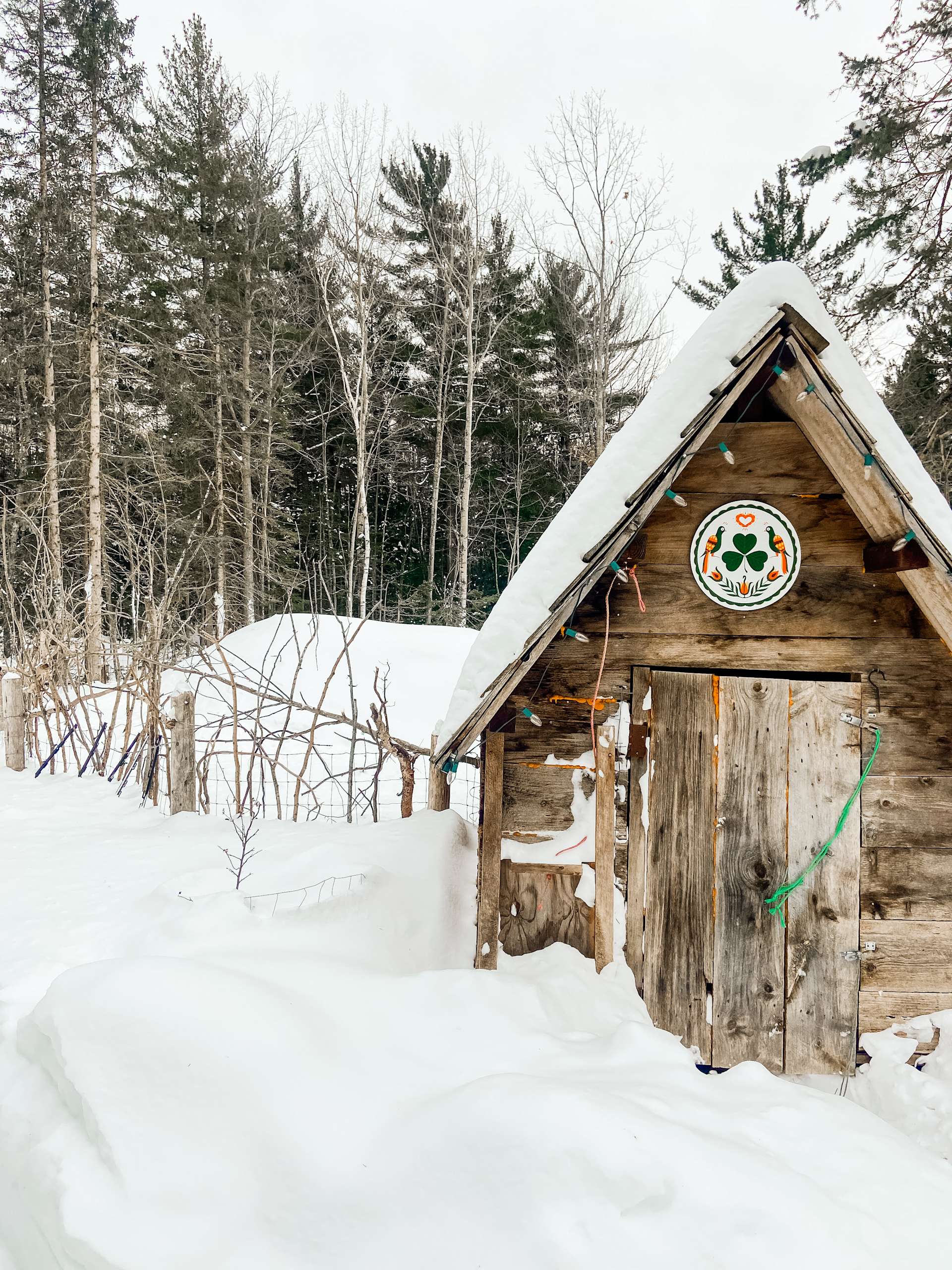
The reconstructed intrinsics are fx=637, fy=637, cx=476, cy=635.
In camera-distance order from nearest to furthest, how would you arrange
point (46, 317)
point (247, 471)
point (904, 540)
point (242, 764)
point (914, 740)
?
point (904, 540)
point (914, 740)
point (242, 764)
point (46, 317)
point (247, 471)

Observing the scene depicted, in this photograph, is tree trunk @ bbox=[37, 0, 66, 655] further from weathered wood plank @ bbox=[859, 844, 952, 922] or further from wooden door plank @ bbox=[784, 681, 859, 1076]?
weathered wood plank @ bbox=[859, 844, 952, 922]

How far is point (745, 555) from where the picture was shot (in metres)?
3.27

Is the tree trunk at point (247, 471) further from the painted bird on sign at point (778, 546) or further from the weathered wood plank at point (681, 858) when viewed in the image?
the painted bird on sign at point (778, 546)

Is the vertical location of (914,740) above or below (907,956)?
above

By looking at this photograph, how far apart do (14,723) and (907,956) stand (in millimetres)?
9244

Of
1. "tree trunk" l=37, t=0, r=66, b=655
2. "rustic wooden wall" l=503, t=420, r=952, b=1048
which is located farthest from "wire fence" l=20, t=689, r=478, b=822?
"tree trunk" l=37, t=0, r=66, b=655

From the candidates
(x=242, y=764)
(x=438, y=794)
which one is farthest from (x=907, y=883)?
(x=242, y=764)

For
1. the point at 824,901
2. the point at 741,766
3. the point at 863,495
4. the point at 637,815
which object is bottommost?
the point at 824,901

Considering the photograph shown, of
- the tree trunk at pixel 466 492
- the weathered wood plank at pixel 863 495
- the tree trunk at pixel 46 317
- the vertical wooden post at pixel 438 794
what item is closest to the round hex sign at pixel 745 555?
the weathered wood plank at pixel 863 495

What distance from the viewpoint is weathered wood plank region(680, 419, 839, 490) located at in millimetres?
3201

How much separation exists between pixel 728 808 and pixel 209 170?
21.8 metres

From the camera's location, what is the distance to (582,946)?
330 cm

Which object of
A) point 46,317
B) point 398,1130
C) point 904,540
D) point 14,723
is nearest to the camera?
point 398,1130

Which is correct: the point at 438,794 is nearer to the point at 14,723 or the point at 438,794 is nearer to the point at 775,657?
the point at 775,657
